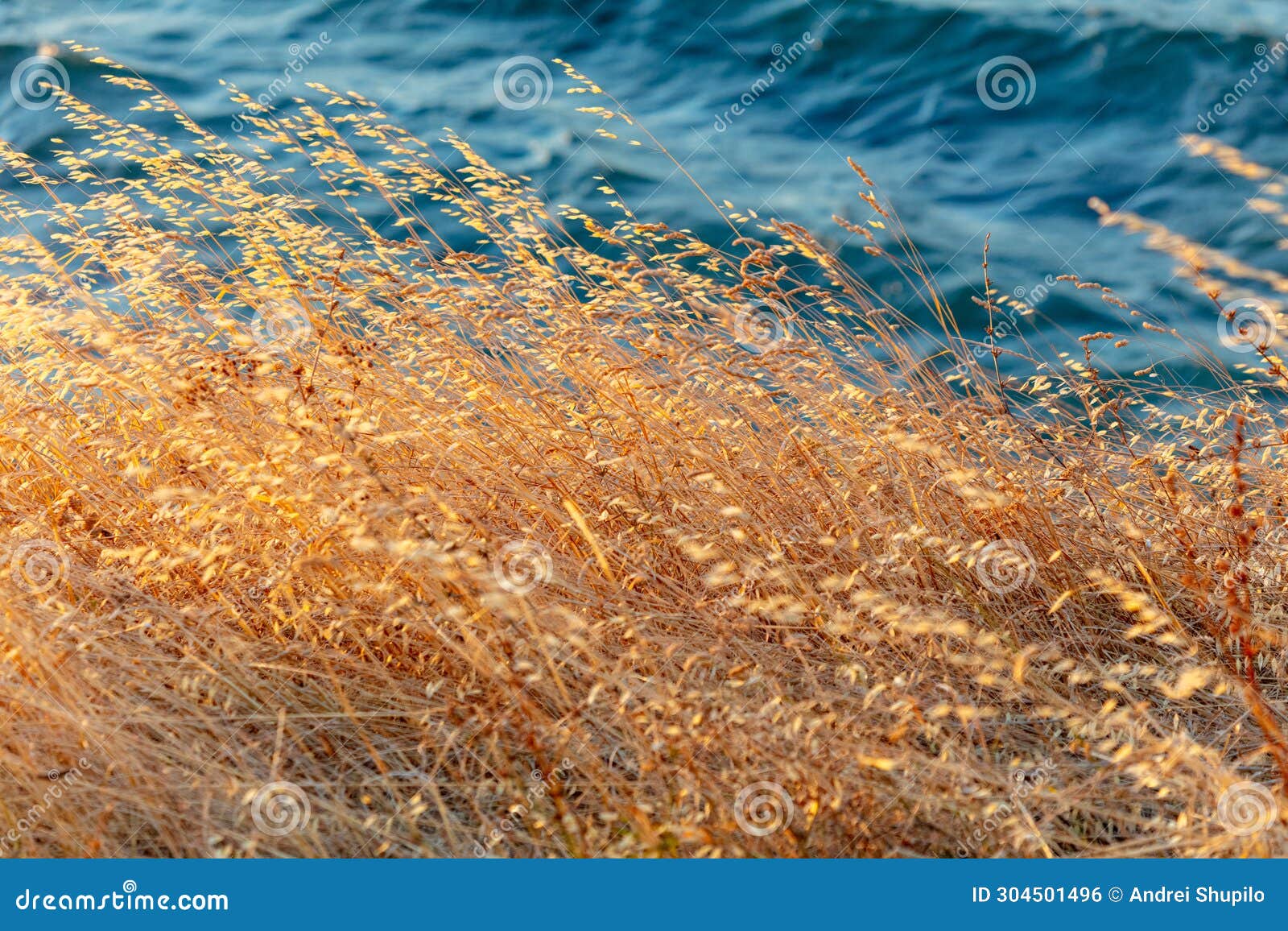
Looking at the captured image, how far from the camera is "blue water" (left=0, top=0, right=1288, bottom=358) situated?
26.7 feet

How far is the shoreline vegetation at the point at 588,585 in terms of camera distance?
6.74ft

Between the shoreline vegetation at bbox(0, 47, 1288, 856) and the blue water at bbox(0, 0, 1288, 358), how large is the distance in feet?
15.4

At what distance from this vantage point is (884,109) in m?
9.52

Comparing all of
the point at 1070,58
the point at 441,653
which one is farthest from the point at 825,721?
the point at 1070,58

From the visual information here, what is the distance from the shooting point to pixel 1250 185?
27.5ft

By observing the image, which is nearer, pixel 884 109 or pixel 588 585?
pixel 588 585

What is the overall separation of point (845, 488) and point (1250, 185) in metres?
7.07

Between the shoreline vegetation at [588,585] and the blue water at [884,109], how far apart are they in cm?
469

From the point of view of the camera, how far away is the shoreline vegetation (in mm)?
2055

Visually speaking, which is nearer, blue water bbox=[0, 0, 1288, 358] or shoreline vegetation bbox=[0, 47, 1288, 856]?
shoreline vegetation bbox=[0, 47, 1288, 856]

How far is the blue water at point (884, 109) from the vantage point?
26.7 feet

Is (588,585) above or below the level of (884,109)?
above

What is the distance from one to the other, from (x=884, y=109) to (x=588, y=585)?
26.0 feet

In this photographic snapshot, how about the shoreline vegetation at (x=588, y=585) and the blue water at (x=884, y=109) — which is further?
the blue water at (x=884, y=109)
